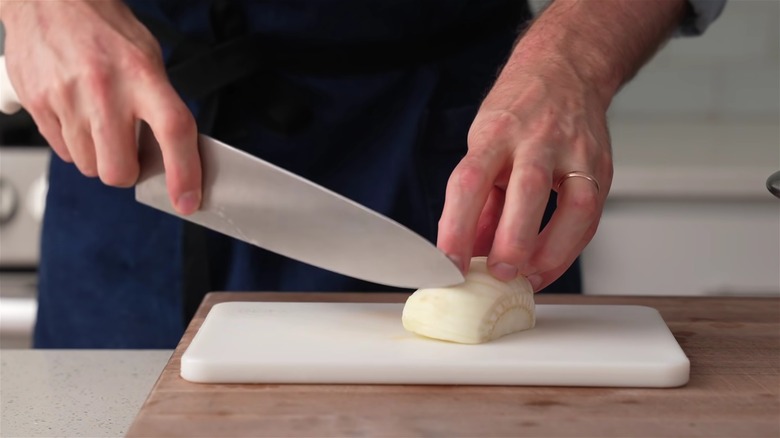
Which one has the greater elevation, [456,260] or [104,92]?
[104,92]

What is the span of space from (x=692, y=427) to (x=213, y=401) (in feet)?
1.18

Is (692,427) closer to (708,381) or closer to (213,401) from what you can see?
(708,381)

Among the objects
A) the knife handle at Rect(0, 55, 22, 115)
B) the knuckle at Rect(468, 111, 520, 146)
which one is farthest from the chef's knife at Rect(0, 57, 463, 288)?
the knife handle at Rect(0, 55, 22, 115)

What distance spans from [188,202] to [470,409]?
327mm

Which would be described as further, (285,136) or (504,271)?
(285,136)

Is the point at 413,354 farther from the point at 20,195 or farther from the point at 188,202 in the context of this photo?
the point at 20,195

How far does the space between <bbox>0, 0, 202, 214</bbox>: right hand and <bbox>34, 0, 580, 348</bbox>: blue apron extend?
0.76 feet

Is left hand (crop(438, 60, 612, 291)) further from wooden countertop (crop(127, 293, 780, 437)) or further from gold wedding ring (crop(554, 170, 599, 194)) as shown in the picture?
wooden countertop (crop(127, 293, 780, 437))

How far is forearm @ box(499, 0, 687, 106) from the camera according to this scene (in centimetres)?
101

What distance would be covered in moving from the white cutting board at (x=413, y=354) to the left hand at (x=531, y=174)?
72mm

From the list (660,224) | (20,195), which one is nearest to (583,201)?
(660,224)

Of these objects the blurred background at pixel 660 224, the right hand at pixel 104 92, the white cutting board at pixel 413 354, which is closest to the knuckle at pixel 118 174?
the right hand at pixel 104 92

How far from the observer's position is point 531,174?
85 cm

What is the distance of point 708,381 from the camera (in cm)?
83
